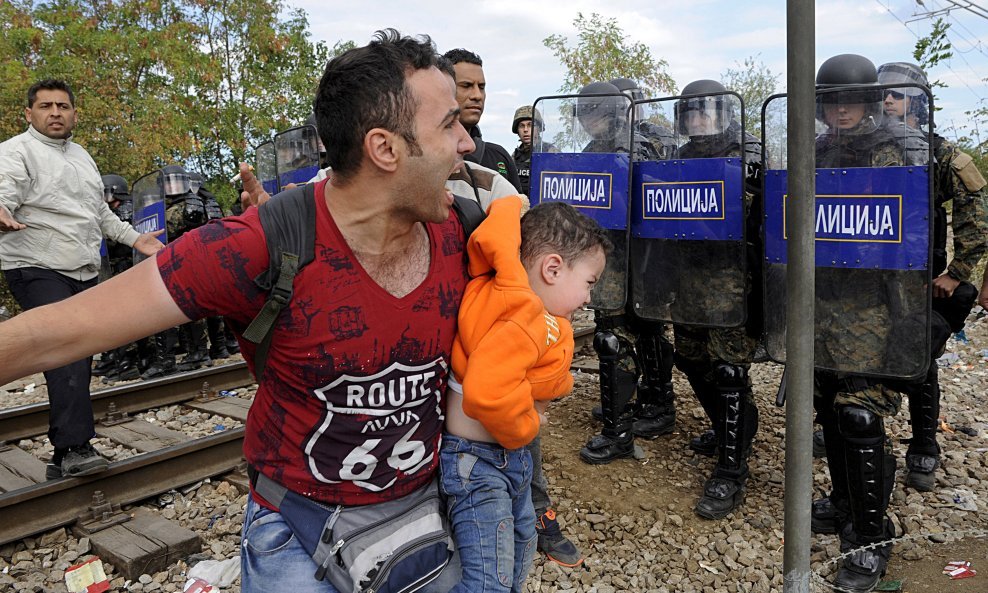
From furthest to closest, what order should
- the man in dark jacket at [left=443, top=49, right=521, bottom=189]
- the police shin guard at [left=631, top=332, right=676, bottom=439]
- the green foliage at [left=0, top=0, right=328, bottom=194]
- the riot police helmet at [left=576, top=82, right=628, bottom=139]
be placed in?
the green foliage at [left=0, top=0, right=328, bottom=194]
the police shin guard at [left=631, top=332, right=676, bottom=439]
the riot police helmet at [left=576, top=82, right=628, bottom=139]
the man in dark jacket at [left=443, top=49, right=521, bottom=189]

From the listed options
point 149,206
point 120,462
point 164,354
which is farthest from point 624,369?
point 149,206

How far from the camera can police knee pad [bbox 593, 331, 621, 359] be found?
4977 mm

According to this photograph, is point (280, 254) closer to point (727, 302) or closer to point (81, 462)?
point (727, 302)

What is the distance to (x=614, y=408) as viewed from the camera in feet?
16.1

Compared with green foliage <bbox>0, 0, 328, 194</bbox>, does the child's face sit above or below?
below

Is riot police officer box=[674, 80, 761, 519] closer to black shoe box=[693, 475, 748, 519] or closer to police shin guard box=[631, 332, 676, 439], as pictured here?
black shoe box=[693, 475, 748, 519]

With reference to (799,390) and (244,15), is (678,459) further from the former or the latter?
(244,15)

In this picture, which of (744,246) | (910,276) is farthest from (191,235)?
(744,246)

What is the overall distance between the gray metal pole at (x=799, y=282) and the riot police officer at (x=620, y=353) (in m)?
2.54

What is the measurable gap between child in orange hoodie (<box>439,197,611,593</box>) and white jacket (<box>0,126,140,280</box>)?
12.2 feet

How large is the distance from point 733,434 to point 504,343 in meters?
3.01

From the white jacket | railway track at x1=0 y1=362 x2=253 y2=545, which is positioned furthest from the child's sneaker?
the white jacket

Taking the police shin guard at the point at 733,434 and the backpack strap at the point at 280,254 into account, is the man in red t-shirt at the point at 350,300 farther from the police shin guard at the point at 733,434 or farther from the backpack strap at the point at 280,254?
the police shin guard at the point at 733,434

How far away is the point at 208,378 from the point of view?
704 cm
